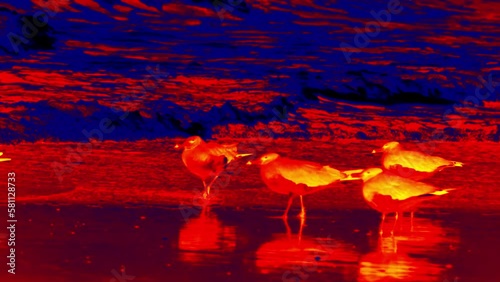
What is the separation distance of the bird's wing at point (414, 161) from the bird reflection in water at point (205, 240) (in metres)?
2.20

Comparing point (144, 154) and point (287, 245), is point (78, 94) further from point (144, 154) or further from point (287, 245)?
point (287, 245)

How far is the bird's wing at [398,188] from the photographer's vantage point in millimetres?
9562

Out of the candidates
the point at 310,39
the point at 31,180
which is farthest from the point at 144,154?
the point at 310,39

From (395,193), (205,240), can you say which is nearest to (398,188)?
(395,193)

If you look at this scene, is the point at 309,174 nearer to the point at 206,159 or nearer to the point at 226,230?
the point at 226,230

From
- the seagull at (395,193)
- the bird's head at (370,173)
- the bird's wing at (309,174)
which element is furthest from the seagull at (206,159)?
the seagull at (395,193)

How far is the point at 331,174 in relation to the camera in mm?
10305

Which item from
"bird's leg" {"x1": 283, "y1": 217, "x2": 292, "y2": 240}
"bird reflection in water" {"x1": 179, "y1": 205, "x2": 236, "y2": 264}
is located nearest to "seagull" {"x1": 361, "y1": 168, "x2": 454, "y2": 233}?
"bird's leg" {"x1": 283, "y1": 217, "x2": 292, "y2": 240}

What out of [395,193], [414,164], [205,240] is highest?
[414,164]

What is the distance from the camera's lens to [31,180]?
1173cm

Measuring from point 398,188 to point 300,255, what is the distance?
155 centimetres

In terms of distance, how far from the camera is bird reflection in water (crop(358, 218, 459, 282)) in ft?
25.6

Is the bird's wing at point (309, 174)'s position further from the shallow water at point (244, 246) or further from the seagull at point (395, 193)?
the seagull at point (395, 193)

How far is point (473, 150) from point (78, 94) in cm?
635
